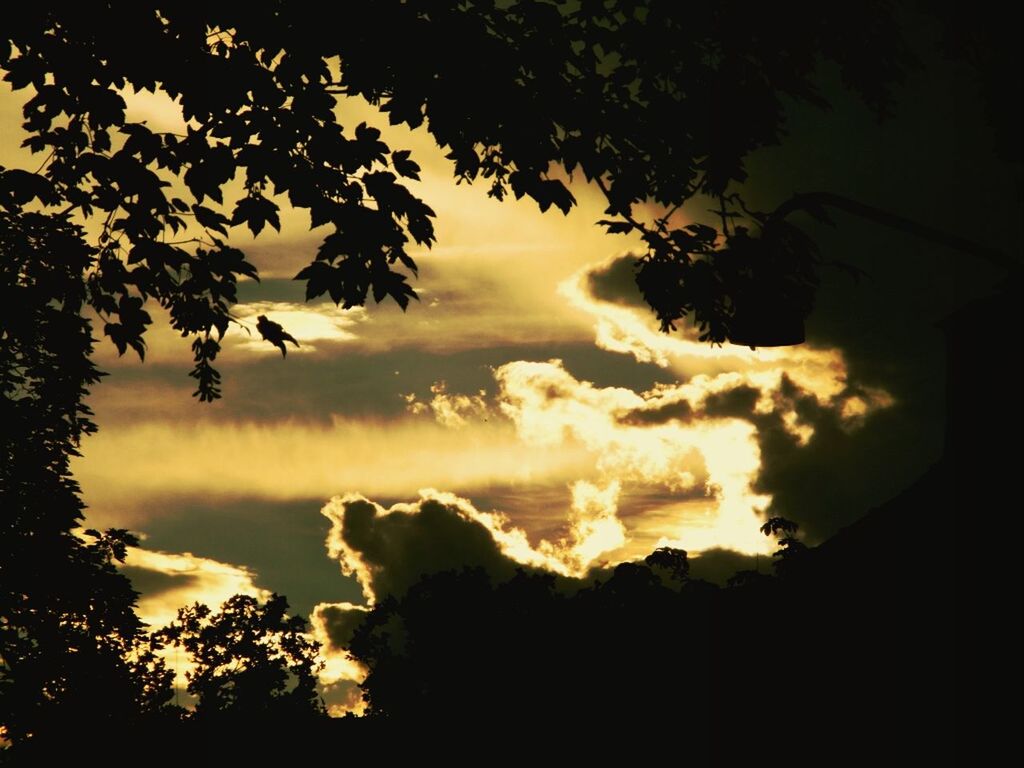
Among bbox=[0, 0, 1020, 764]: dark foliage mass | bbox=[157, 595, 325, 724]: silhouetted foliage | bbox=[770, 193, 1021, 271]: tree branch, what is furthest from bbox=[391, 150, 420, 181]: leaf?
bbox=[157, 595, 325, 724]: silhouetted foliage

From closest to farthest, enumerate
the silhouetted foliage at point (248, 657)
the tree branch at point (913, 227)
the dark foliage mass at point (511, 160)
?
the tree branch at point (913, 227) → the dark foliage mass at point (511, 160) → the silhouetted foliage at point (248, 657)

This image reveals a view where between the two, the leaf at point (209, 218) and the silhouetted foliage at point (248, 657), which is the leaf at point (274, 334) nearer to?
the leaf at point (209, 218)

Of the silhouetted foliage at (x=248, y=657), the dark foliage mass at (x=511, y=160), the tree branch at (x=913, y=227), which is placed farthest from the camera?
the silhouetted foliage at (x=248, y=657)

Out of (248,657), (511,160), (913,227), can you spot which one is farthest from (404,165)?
(248,657)

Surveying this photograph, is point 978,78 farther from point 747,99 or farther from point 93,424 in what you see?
point 93,424

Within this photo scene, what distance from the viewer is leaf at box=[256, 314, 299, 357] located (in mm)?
7557

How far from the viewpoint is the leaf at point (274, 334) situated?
24.8 feet

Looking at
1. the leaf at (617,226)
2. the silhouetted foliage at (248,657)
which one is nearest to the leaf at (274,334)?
the leaf at (617,226)

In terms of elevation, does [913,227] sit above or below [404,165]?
below

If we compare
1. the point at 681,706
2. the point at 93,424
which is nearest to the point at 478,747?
the point at 681,706

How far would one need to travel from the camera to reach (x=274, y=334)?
7602mm

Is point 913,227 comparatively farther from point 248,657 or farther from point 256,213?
point 248,657

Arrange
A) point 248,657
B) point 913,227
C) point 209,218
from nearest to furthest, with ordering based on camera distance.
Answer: point 913,227 → point 209,218 → point 248,657

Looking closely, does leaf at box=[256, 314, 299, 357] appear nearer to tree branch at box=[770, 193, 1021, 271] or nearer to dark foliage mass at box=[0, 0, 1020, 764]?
dark foliage mass at box=[0, 0, 1020, 764]
